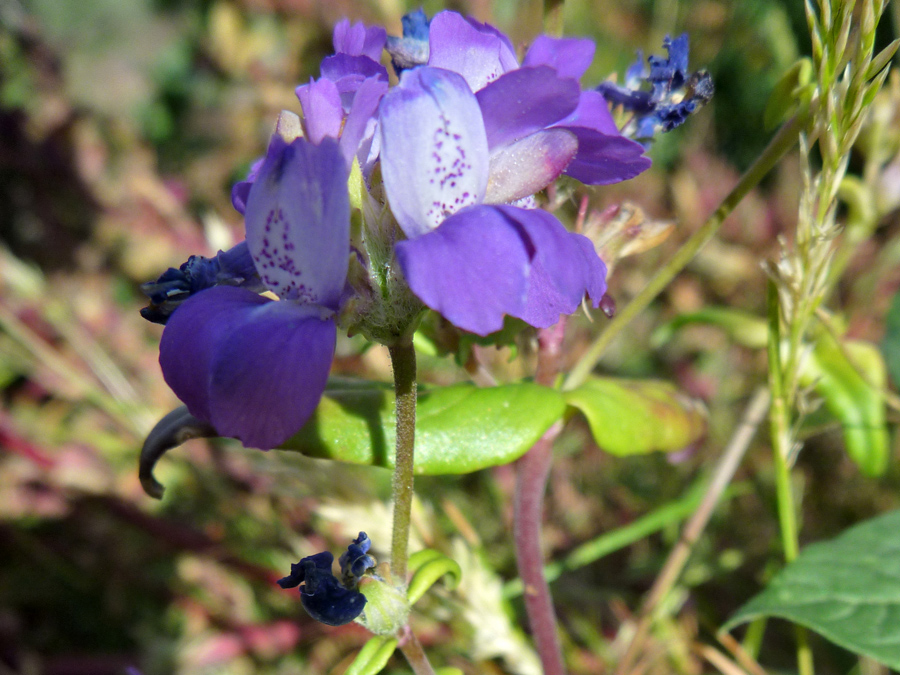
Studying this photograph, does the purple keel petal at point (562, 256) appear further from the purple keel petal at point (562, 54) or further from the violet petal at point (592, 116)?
the purple keel petal at point (562, 54)

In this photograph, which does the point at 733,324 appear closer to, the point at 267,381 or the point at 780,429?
the point at 780,429

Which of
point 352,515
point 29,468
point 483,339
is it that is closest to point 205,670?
point 29,468

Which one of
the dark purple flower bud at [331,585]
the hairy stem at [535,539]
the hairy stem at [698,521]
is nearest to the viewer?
the dark purple flower bud at [331,585]

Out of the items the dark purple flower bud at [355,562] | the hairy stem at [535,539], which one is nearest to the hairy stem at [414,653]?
the dark purple flower bud at [355,562]

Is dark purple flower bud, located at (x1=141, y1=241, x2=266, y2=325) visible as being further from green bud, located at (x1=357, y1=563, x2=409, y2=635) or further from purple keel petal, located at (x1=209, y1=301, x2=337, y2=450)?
green bud, located at (x1=357, y1=563, x2=409, y2=635)

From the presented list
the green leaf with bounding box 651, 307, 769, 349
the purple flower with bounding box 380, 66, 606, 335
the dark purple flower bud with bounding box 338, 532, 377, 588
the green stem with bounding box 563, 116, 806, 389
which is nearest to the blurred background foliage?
the green stem with bounding box 563, 116, 806, 389

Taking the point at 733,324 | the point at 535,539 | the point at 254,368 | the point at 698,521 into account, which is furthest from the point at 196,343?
the point at 733,324

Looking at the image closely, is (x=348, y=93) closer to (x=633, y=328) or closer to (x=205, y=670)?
(x=205, y=670)
